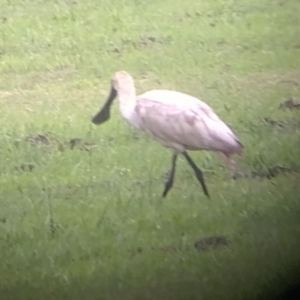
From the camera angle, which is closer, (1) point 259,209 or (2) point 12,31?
(2) point 12,31

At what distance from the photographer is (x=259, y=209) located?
1156 millimetres

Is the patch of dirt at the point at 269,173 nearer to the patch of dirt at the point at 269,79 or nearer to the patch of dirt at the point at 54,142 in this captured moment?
the patch of dirt at the point at 269,79

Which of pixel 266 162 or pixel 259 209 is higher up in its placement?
pixel 266 162

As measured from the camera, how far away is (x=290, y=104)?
109cm

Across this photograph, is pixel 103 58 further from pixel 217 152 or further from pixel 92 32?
pixel 217 152

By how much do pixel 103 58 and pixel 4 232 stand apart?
51 cm

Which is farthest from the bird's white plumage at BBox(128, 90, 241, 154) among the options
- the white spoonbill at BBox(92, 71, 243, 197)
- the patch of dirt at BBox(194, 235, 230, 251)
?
the patch of dirt at BBox(194, 235, 230, 251)

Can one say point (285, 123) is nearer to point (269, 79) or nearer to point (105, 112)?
point (269, 79)

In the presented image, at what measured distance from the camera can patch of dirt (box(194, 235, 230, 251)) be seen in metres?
1.17

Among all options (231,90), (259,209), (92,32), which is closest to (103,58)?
(92,32)

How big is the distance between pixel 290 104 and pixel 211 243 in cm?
42

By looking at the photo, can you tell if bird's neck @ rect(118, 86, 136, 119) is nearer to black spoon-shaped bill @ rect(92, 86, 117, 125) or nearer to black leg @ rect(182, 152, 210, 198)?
black spoon-shaped bill @ rect(92, 86, 117, 125)

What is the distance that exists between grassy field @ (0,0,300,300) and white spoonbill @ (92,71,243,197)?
0.02m

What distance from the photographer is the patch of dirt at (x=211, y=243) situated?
1166mm
